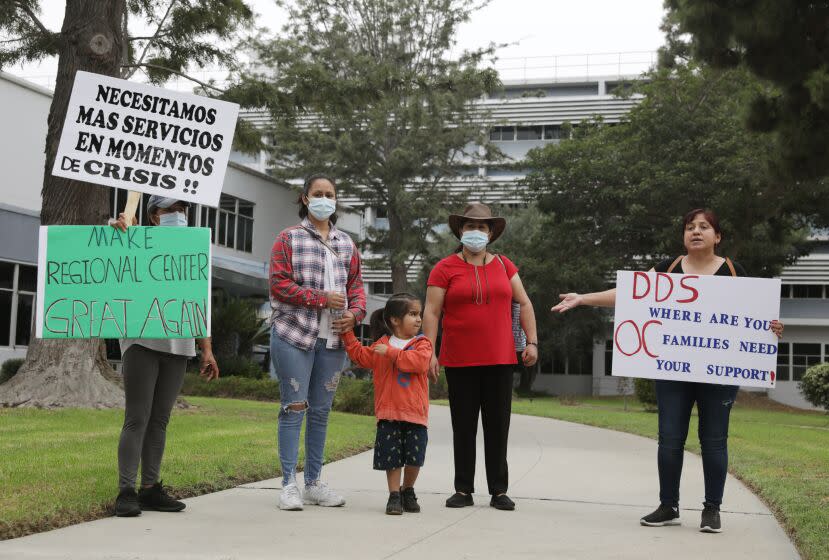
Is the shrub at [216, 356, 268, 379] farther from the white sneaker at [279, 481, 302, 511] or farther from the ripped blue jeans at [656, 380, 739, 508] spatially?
the ripped blue jeans at [656, 380, 739, 508]

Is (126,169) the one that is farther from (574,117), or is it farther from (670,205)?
(574,117)

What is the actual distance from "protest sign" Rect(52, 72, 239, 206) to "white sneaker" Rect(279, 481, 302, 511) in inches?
75.1

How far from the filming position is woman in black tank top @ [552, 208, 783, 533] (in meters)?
5.98

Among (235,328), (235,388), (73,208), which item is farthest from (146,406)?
(235,328)

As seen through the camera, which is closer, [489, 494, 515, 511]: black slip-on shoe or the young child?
the young child

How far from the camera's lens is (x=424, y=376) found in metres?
6.47

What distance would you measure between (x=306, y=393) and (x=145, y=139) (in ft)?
6.46

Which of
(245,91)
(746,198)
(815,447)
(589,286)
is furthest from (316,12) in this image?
(815,447)

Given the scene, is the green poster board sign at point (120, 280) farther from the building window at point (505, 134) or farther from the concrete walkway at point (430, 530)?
the building window at point (505, 134)

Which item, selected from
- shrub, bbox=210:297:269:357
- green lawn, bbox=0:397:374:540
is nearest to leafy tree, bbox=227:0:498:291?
shrub, bbox=210:297:269:357

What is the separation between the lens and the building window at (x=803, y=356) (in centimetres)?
4781

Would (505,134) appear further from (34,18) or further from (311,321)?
(311,321)

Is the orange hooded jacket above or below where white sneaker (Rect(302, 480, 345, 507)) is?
above

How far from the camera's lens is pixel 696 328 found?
248 inches
